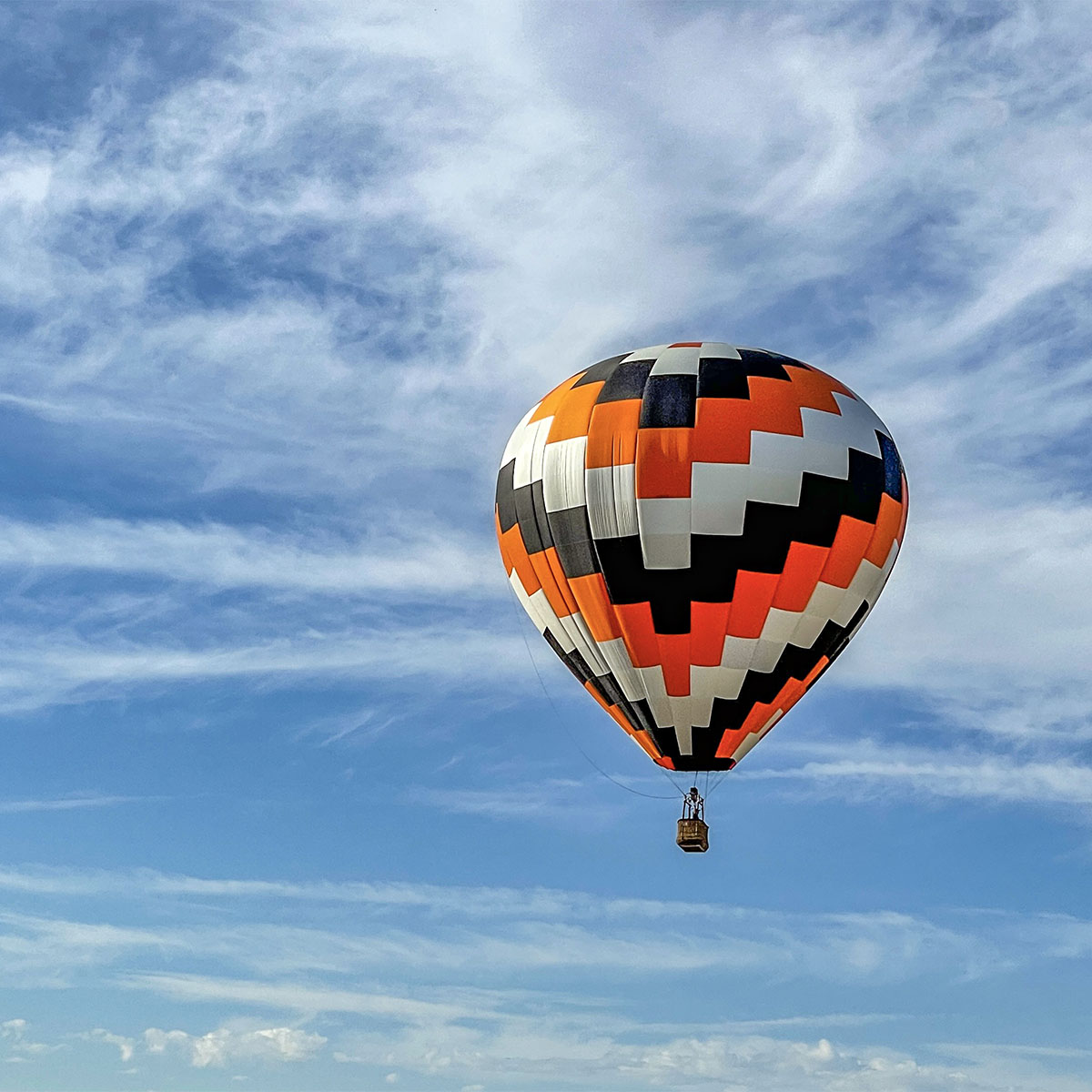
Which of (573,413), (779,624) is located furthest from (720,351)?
(779,624)

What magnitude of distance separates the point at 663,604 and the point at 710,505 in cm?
200

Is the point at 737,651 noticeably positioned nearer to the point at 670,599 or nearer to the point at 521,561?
the point at 670,599

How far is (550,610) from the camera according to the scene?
35.8 meters

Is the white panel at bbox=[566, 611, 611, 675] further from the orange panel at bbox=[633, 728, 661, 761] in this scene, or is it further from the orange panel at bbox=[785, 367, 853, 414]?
the orange panel at bbox=[785, 367, 853, 414]

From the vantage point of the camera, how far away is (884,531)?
35.7 m

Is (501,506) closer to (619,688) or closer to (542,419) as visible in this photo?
(542,419)

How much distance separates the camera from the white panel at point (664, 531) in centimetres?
3412

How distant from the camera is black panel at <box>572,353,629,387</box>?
35.8 metres

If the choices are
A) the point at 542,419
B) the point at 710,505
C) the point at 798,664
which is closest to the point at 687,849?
the point at 798,664

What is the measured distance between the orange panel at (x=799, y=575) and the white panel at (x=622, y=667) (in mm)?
→ 2881

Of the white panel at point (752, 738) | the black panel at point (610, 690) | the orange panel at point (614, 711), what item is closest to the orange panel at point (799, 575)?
the white panel at point (752, 738)

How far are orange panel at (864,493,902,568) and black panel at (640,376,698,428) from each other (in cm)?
414

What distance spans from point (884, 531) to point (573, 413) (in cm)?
627

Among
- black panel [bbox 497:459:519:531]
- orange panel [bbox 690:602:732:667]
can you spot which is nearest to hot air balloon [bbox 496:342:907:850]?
orange panel [bbox 690:602:732:667]
